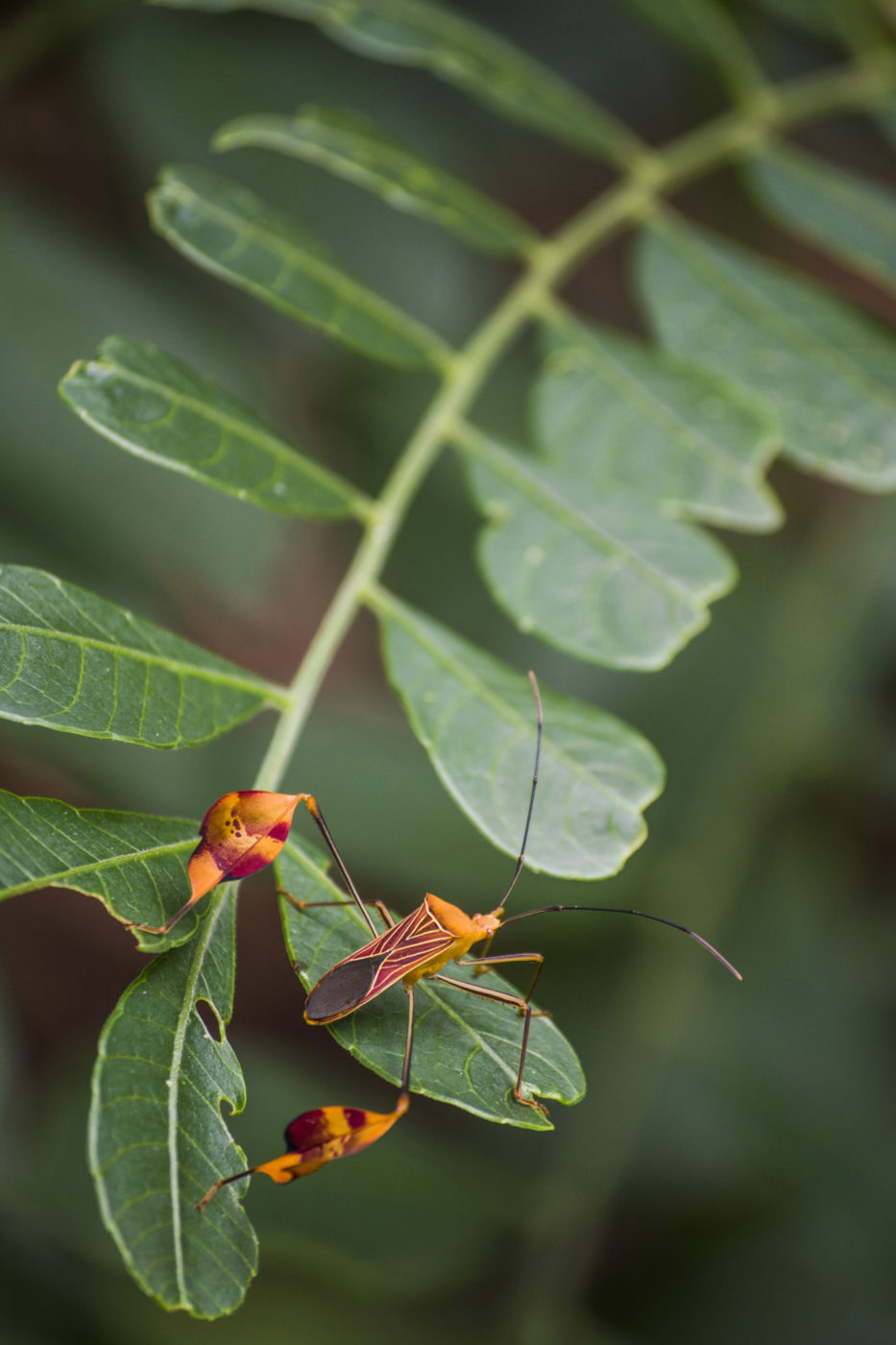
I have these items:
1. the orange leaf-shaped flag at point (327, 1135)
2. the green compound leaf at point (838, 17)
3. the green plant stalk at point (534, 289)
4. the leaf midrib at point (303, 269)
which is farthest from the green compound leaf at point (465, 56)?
the orange leaf-shaped flag at point (327, 1135)

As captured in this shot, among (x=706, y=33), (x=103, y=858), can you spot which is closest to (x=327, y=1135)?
(x=103, y=858)

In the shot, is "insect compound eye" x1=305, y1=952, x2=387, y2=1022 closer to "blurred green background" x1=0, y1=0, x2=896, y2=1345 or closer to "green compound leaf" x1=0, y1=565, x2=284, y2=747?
"green compound leaf" x1=0, y1=565, x2=284, y2=747

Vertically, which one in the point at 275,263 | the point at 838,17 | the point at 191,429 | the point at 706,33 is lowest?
the point at 191,429

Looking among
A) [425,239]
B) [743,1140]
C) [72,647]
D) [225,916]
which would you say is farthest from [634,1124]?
[425,239]

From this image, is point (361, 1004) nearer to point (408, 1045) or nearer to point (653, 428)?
point (408, 1045)

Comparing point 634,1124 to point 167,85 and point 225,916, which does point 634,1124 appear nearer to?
point 225,916

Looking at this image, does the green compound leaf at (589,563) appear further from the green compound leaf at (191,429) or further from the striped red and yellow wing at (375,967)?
the striped red and yellow wing at (375,967)
